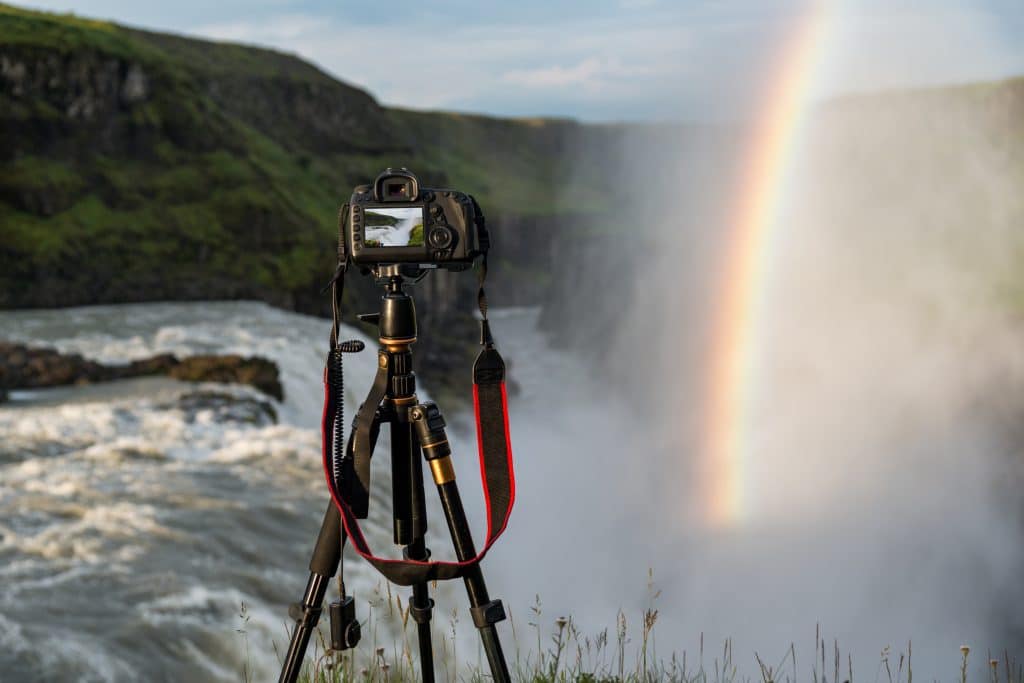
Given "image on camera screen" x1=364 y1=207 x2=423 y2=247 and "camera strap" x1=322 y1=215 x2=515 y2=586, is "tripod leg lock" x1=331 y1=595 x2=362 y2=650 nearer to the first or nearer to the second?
"camera strap" x1=322 y1=215 x2=515 y2=586

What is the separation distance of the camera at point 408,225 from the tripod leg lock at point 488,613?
1251mm

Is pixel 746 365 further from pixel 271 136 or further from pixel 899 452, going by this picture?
pixel 271 136

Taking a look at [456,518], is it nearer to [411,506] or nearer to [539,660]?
[411,506]

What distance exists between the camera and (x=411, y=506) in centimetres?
323

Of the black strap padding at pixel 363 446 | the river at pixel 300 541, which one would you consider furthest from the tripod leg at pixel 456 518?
the river at pixel 300 541

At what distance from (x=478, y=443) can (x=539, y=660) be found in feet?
12.6

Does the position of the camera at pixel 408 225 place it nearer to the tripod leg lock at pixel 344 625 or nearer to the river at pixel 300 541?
the tripod leg lock at pixel 344 625

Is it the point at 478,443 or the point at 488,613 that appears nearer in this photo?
the point at 478,443

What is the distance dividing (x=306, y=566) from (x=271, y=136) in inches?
3472

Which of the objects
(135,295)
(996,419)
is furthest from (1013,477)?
(135,295)

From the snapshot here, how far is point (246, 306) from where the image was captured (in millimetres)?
38656

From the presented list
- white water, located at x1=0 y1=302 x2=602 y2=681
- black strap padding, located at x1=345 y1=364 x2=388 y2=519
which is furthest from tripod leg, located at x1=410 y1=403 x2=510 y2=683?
white water, located at x1=0 y1=302 x2=602 y2=681

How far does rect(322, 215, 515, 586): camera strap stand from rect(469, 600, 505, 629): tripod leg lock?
19 centimetres

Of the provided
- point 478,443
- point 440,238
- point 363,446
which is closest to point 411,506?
point 363,446
